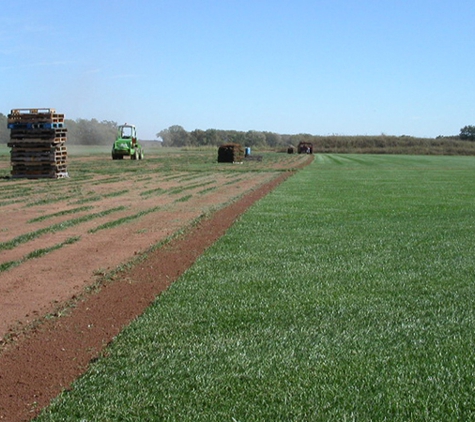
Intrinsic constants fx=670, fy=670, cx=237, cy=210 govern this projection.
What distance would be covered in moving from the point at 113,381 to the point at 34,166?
2618 centimetres

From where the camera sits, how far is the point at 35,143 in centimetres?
2953

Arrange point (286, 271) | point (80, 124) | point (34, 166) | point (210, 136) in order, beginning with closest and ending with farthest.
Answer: point (286, 271) < point (34, 166) < point (80, 124) < point (210, 136)

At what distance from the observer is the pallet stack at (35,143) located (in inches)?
1162

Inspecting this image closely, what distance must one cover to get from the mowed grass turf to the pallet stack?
65.1 feet

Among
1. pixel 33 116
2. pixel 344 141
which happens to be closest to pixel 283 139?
pixel 344 141

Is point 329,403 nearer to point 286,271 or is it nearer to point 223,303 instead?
point 223,303

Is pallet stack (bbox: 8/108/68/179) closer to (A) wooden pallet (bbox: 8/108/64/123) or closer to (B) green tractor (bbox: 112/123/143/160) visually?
(A) wooden pallet (bbox: 8/108/64/123)

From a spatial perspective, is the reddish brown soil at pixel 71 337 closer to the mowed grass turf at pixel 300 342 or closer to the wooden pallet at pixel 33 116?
the mowed grass turf at pixel 300 342

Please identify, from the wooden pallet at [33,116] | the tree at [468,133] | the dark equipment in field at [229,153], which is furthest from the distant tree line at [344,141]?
the wooden pallet at [33,116]

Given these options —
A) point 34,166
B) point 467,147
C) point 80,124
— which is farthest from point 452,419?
point 80,124

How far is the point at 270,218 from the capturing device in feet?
52.5

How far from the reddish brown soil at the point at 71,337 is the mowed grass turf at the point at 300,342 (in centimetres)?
21

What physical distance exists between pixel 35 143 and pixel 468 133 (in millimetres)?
128659

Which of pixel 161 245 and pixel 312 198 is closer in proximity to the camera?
pixel 161 245
